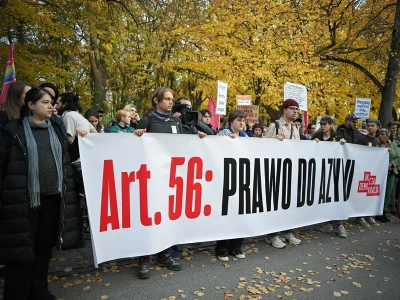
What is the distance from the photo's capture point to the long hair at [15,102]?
3.12 m

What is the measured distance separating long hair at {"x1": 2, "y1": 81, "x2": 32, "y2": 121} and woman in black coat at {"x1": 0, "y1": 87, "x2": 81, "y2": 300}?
0.13m

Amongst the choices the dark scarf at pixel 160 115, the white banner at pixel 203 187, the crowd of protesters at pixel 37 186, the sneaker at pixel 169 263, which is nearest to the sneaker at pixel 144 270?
the crowd of protesters at pixel 37 186

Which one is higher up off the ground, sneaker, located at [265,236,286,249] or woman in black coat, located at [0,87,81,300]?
woman in black coat, located at [0,87,81,300]

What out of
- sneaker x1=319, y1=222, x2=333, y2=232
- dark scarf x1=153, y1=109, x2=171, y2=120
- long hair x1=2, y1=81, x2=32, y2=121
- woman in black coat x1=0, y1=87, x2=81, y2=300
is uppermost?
long hair x1=2, y1=81, x2=32, y2=121

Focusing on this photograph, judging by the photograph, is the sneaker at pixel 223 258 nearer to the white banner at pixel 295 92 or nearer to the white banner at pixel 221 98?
the white banner at pixel 295 92

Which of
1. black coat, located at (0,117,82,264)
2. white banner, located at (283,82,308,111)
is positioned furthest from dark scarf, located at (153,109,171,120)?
white banner, located at (283,82,308,111)

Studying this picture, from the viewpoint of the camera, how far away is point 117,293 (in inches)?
142

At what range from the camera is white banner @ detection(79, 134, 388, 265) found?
3.70 meters

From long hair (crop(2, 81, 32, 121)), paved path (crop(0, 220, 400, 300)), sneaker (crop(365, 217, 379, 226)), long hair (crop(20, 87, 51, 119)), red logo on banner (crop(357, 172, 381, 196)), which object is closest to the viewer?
long hair (crop(20, 87, 51, 119))

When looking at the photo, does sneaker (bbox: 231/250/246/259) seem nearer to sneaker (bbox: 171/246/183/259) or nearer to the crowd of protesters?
sneaker (bbox: 171/246/183/259)

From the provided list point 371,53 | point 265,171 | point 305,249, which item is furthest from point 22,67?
point 371,53

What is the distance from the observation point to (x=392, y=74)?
40.4 ft

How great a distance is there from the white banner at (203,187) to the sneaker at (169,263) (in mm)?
259

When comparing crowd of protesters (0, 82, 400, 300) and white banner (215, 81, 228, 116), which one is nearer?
crowd of protesters (0, 82, 400, 300)
